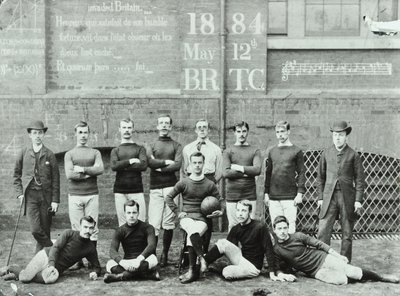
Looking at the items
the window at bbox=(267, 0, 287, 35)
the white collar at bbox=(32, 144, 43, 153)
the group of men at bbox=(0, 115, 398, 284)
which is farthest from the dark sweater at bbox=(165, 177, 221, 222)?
the window at bbox=(267, 0, 287, 35)

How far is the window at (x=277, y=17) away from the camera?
9852 mm

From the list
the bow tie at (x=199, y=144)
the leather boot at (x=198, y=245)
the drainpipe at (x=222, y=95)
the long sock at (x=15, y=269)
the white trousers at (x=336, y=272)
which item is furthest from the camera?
the drainpipe at (x=222, y=95)

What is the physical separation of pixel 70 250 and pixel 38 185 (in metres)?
1.12

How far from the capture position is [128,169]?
7.92 metres

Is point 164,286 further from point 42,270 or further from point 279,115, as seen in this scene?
point 279,115

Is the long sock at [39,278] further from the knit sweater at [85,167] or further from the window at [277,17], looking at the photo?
Result: the window at [277,17]

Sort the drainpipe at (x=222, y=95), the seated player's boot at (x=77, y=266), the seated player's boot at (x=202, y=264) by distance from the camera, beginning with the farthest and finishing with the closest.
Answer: the drainpipe at (x=222, y=95) < the seated player's boot at (x=77, y=266) < the seated player's boot at (x=202, y=264)

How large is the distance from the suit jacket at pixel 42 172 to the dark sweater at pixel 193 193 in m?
1.65

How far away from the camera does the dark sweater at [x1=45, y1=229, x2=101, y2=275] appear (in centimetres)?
715

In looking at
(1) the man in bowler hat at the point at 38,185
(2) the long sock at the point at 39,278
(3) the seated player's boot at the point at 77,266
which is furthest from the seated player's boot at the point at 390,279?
(1) the man in bowler hat at the point at 38,185

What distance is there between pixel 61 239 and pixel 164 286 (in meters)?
1.44

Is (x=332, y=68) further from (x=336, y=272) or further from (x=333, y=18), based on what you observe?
(x=336, y=272)

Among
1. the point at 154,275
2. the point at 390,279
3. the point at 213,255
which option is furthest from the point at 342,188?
the point at 154,275

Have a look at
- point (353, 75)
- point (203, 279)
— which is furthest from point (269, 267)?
point (353, 75)
